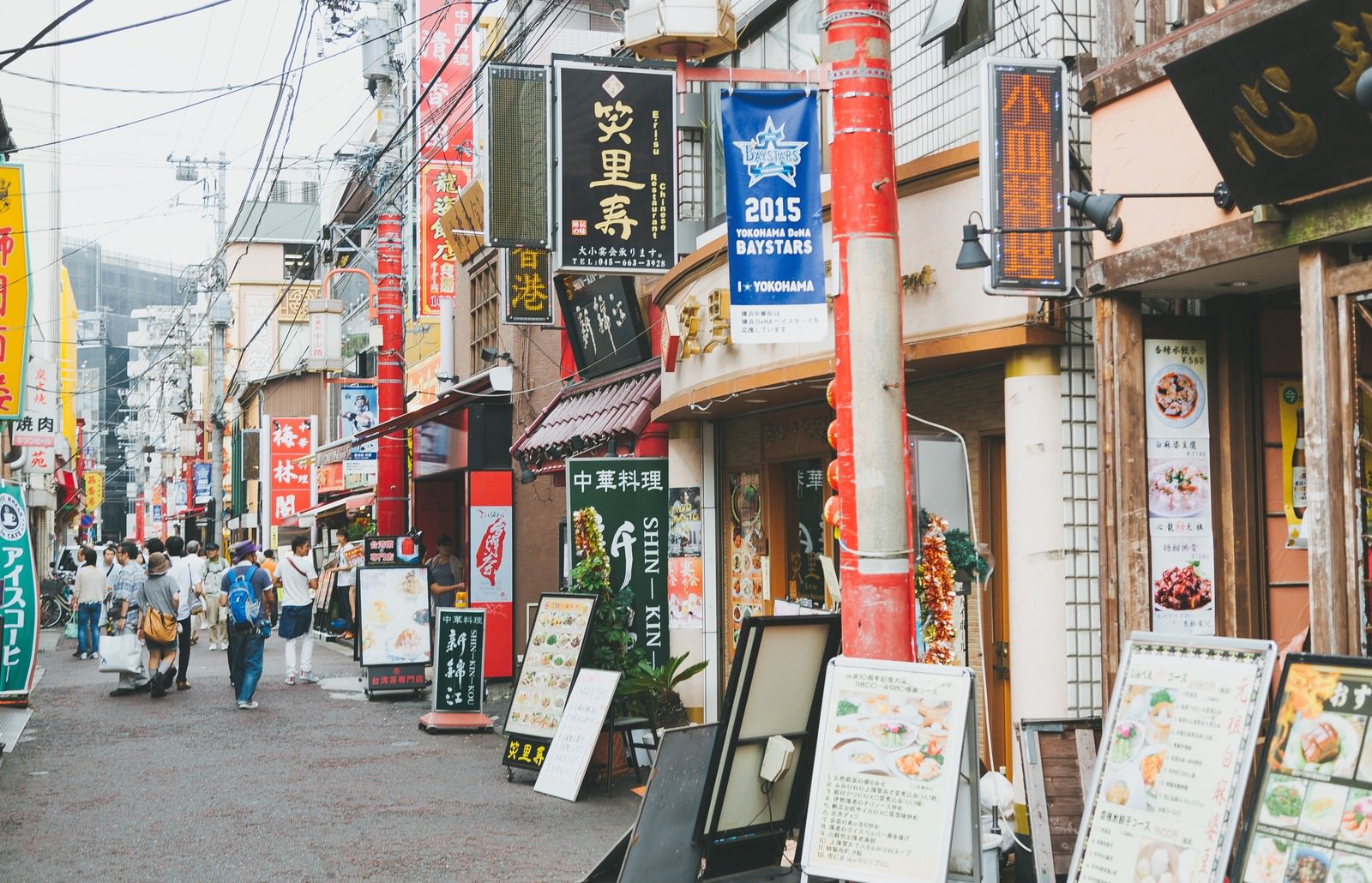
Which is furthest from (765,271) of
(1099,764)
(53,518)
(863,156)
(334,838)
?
(53,518)

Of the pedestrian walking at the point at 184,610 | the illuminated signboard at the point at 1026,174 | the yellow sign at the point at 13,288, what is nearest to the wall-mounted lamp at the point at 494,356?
the pedestrian walking at the point at 184,610

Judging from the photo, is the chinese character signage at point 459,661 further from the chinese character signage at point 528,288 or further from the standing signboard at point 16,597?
the chinese character signage at point 528,288

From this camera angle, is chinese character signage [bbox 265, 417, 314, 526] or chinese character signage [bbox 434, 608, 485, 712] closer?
chinese character signage [bbox 434, 608, 485, 712]

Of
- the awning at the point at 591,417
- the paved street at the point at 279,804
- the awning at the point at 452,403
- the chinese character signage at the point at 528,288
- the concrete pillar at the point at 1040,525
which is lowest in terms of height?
the paved street at the point at 279,804

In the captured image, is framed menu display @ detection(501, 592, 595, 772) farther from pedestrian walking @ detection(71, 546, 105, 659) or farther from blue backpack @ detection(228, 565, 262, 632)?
pedestrian walking @ detection(71, 546, 105, 659)

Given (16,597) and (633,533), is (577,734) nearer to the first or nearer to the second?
(633,533)

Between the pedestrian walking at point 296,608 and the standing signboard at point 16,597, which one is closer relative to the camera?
the standing signboard at point 16,597

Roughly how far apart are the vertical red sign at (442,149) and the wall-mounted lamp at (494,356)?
79.7 inches

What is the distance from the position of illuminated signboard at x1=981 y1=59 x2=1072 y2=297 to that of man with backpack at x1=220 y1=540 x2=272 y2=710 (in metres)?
12.0

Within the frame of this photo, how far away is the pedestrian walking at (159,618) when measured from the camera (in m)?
18.0

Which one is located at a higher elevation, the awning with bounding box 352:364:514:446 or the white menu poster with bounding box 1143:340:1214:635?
the awning with bounding box 352:364:514:446

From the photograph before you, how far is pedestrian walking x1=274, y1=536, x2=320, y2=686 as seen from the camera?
19875 millimetres

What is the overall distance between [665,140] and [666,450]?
162 inches

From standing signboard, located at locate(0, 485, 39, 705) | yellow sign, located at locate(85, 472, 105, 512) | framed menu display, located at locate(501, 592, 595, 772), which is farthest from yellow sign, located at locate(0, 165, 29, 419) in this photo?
yellow sign, located at locate(85, 472, 105, 512)
